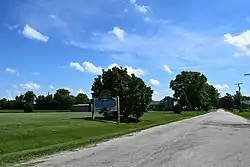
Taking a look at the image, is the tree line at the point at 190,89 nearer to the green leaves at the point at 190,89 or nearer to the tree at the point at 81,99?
the green leaves at the point at 190,89

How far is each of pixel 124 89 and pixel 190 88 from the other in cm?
11764

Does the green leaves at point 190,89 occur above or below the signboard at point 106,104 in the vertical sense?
above

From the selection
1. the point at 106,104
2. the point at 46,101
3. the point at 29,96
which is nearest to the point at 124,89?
the point at 106,104

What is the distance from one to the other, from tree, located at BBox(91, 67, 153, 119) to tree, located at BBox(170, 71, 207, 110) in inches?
4417

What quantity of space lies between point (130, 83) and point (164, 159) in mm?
36339

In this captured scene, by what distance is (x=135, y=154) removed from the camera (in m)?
15.4

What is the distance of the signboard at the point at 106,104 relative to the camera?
143 ft

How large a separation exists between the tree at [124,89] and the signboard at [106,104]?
418cm

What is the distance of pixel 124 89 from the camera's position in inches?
1924

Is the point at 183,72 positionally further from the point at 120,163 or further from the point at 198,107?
the point at 120,163

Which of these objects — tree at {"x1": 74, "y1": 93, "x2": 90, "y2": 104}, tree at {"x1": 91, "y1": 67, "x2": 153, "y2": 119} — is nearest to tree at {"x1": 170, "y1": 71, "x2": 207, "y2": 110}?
tree at {"x1": 74, "y1": 93, "x2": 90, "y2": 104}

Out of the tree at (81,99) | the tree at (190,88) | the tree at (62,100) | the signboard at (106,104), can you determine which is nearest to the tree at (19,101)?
the tree at (62,100)

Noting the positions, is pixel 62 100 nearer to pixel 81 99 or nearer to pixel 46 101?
pixel 46 101

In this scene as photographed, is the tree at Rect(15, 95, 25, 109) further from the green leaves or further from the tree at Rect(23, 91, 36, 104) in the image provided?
the green leaves
